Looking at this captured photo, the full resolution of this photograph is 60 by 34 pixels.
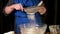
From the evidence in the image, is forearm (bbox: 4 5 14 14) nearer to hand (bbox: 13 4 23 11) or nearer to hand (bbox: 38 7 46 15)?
hand (bbox: 13 4 23 11)

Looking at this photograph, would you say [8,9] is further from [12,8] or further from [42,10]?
[42,10]

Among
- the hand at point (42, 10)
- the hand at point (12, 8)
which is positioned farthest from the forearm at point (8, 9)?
the hand at point (42, 10)

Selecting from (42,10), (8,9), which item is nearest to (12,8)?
(8,9)

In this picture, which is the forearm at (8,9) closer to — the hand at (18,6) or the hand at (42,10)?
the hand at (18,6)

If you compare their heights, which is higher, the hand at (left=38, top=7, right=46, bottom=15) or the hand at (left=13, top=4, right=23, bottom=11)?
→ the hand at (left=13, top=4, right=23, bottom=11)

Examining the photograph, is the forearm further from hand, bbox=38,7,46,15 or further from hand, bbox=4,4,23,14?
hand, bbox=38,7,46,15

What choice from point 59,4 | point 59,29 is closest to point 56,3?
point 59,4

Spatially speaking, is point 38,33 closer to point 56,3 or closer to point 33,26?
point 33,26

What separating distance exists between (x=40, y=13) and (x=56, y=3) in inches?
3.9

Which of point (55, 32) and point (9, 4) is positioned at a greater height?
point (9, 4)

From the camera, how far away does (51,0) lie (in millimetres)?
871

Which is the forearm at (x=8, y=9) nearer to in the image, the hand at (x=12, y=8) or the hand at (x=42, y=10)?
the hand at (x=12, y=8)

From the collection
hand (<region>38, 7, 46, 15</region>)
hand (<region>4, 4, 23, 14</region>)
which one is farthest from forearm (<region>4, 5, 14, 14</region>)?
hand (<region>38, 7, 46, 15</region>)

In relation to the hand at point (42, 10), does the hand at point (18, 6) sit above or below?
above
